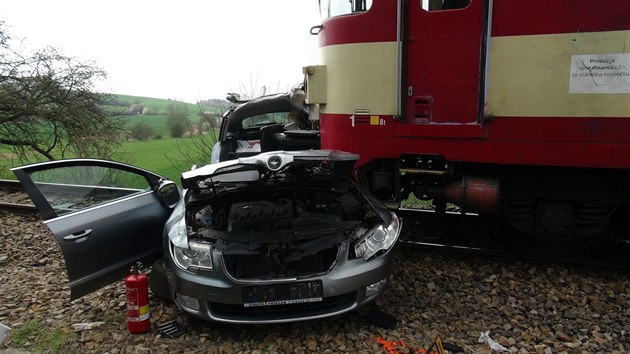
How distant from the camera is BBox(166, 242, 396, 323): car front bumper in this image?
3.60 metres

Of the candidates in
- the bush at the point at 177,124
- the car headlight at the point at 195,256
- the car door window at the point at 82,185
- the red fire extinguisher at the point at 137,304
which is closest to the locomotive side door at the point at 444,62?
the car headlight at the point at 195,256

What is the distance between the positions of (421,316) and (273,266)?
1.45 meters

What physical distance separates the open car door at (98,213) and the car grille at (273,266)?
130 cm

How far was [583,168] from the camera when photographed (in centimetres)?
466

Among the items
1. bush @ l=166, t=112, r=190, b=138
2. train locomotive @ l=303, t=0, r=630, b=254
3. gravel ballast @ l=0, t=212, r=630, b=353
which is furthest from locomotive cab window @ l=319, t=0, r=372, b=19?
bush @ l=166, t=112, r=190, b=138

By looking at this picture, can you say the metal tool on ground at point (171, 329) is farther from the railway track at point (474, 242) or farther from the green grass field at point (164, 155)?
the green grass field at point (164, 155)

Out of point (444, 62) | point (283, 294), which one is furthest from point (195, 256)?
point (444, 62)

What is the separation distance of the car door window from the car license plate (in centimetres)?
191

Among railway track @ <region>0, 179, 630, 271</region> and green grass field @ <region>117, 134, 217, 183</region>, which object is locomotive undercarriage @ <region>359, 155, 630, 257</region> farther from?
green grass field @ <region>117, 134, 217, 183</region>

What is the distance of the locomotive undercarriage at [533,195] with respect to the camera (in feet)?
15.3

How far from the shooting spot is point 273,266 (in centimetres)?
380

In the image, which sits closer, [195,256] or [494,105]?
[195,256]

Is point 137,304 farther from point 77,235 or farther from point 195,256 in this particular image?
point 77,235

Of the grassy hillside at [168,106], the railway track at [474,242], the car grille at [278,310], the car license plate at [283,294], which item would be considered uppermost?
the grassy hillside at [168,106]
